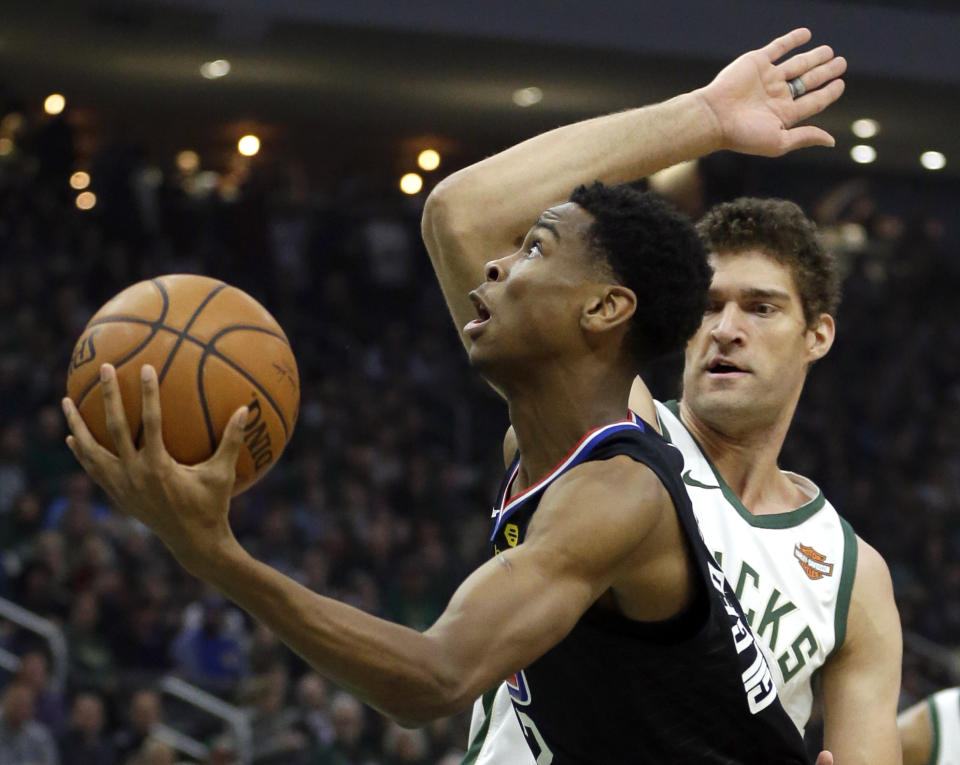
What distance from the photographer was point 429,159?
18531 mm

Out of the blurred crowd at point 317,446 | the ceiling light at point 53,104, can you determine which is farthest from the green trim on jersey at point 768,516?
the ceiling light at point 53,104

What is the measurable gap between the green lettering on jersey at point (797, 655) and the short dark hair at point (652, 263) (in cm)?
91

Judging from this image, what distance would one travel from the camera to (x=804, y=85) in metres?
3.62

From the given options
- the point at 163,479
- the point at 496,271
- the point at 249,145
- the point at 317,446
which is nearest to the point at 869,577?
the point at 496,271

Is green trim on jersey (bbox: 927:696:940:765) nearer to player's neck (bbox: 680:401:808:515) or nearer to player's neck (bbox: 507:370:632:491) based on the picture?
player's neck (bbox: 680:401:808:515)

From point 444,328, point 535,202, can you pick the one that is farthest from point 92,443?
point 444,328

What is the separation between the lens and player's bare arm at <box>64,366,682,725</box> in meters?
2.22

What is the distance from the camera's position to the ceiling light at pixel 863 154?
1789cm

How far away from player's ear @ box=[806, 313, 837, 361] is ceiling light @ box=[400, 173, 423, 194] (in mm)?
14915

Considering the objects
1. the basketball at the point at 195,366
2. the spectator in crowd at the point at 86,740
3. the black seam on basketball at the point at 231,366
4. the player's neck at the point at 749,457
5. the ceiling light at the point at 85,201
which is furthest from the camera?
the ceiling light at the point at 85,201

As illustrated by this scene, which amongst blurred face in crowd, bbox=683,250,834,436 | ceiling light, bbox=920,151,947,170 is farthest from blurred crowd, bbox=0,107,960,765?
blurred face in crowd, bbox=683,250,834,436

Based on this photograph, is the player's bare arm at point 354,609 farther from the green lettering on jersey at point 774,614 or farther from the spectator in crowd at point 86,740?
the spectator in crowd at point 86,740

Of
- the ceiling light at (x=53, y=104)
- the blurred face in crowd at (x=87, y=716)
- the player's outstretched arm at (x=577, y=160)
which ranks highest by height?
the ceiling light at (x=53, y=104)

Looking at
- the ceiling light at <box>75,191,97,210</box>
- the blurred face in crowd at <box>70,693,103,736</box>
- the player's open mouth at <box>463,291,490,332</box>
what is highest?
the ceiling light at <box>75,191,97,210</box>
